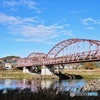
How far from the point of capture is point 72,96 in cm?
1416

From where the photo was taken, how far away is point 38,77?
104 meters

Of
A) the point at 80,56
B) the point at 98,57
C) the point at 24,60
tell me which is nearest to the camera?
the point at 98,57

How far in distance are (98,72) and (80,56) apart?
Answer: 40.1m

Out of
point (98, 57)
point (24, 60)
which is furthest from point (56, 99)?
point (24, 60)

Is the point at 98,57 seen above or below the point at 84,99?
above

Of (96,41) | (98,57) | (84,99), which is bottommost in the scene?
(84,99)

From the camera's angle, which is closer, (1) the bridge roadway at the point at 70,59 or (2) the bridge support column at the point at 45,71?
(1) the bridge roadway at the point at 70,59

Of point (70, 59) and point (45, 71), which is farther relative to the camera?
point (45, 71)

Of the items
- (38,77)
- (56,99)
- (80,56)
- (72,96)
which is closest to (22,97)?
(56,99)

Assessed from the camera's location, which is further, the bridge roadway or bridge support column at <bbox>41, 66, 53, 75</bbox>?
bridge support column at <bbox>41, 66, 53, 75</bbox>

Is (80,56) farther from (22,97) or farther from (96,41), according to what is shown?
(22,97)

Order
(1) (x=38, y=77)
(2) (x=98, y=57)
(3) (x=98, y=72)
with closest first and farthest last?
(2) (x=98, y=57) → (1) (x=38, y=77) → (3) (x=98, y=72)

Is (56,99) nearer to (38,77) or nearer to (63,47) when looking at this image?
(38,77)

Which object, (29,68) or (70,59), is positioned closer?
(70,59)
